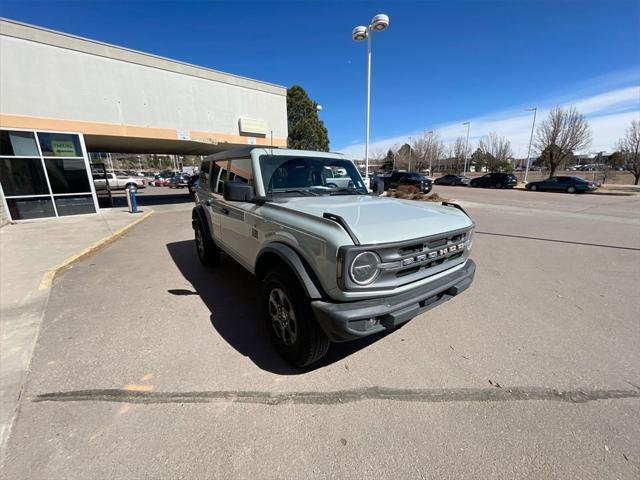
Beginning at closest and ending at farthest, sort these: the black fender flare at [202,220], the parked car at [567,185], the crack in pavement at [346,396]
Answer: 1. the crack in pavement at [346,396]
2. the black fender flare at [202,220]
3. the parked car at [567,185]

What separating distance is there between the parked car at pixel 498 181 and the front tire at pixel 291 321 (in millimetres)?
32610

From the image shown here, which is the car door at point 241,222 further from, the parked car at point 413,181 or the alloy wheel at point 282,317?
the parked car at point 413,181

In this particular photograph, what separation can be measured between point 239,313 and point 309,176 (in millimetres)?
2001

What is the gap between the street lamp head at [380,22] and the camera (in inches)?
488

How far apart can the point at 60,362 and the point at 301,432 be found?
2488mm

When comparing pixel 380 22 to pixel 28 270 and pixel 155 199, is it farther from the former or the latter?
pixel 155 199

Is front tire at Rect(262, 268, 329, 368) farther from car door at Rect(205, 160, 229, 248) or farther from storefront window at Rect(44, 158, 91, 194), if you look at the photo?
storefront window at Rect(44, 158, 91, 194)

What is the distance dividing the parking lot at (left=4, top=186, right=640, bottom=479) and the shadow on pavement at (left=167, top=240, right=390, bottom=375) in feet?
0.09

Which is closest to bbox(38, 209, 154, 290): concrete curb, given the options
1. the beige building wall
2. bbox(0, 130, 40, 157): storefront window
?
bbox(0, 130, 40, 157): storefront window

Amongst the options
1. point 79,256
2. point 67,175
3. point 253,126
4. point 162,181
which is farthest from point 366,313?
point 162,181

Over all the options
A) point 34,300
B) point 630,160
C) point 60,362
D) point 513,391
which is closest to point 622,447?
point 513,391

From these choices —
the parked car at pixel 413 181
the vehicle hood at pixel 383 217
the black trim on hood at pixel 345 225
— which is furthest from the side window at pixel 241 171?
the parked car at pixel 413 181

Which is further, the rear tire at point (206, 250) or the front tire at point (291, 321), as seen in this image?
the rear tire at point (206, 250)

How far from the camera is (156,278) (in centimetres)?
492
